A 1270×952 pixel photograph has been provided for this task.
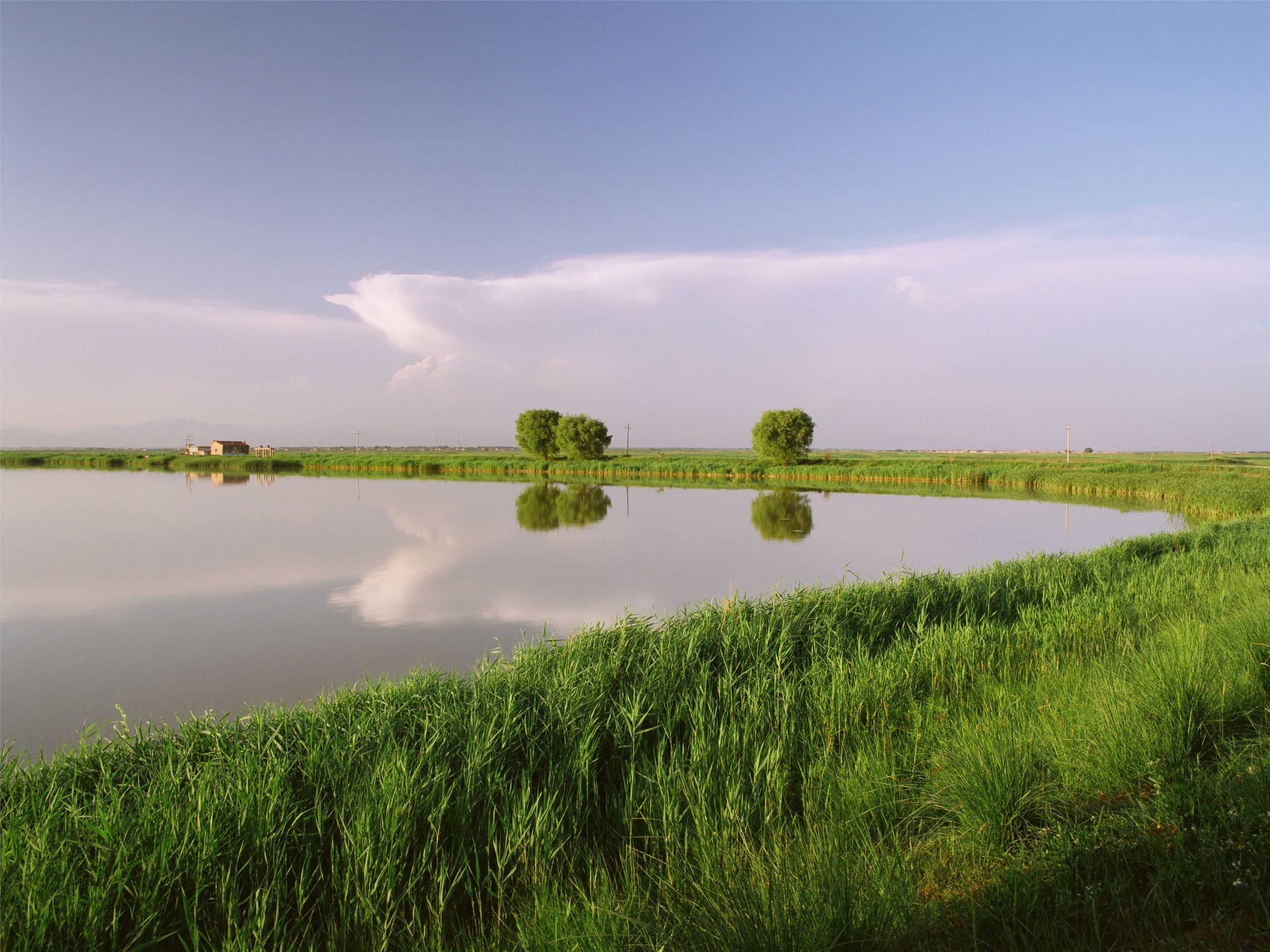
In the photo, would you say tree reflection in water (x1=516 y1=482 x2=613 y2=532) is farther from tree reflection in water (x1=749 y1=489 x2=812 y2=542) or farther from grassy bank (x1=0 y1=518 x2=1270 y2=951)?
grassy bank (x1=0 y1=518 x2=1270 y2=951)

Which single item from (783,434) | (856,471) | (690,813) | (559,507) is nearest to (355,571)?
(690,813)

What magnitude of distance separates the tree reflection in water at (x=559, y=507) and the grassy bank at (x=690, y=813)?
14.4m

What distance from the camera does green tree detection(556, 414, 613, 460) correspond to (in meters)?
58.1

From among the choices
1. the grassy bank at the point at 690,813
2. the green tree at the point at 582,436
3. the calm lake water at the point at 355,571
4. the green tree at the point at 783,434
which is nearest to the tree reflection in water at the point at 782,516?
the calm lake water at the point at 355,571

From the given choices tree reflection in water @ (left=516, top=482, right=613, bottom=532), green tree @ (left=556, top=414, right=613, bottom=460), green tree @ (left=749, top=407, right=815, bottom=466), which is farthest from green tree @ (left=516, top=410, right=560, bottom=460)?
tree reflection in water @ (left=516, top=482, right=613, bottom=532)

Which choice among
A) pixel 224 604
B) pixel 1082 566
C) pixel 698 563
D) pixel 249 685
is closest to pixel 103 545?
pixel 224 604

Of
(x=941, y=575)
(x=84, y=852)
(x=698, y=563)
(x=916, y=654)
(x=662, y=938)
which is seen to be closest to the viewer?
(x=662, y=938)

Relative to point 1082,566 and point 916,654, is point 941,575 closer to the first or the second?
point 1082,566

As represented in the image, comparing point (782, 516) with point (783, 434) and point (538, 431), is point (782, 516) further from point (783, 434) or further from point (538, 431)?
point (538, 431)

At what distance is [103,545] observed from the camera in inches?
588

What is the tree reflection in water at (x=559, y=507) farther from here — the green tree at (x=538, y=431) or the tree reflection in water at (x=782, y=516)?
the green tree at (x=538, y=431)

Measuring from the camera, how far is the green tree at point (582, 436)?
191ft

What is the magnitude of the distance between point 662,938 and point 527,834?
3.46 ft

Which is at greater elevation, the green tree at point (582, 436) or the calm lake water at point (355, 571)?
the green tree at point (582, 436)
